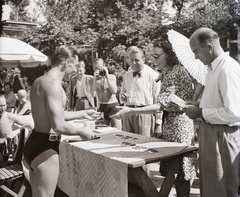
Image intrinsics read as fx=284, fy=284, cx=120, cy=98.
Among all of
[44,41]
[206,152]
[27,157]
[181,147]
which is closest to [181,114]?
[181,147]

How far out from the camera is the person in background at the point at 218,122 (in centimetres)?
174

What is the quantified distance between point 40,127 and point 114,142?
2.17 feet

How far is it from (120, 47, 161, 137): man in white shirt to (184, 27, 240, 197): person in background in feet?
5.91

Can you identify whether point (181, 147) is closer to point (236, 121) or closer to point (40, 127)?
point (236, 121)

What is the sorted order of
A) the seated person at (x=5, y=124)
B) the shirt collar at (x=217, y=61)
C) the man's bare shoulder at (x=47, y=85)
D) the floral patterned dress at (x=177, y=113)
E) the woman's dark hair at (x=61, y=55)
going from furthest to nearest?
the seated person at (x=5, y=124) < the floral patterned dress at (x=177, y=113) < the woman's dark hair at (x=61, y=55) < the man's bare shoulder at (x=47, y=85) < the shirt collar at (x=217, y=61)

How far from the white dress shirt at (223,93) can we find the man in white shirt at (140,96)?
184 centimetres

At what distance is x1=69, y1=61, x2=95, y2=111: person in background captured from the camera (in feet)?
16.1

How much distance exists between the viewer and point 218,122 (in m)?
1.81

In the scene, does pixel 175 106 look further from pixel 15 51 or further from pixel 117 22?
pixel 117 22

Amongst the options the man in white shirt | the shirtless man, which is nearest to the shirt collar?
the shirtless man

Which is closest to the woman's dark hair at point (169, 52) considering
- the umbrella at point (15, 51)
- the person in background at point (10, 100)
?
the umbrella at point (15, 51)

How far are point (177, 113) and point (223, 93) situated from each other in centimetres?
71

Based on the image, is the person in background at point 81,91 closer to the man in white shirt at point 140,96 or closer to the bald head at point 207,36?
the man in white shirt at point 140,96

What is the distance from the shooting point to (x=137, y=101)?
3760 millimetres
